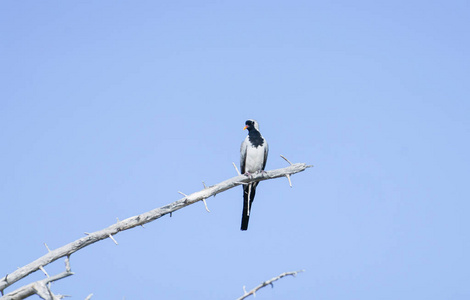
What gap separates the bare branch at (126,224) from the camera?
643 cm

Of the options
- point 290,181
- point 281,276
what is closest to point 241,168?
point 290,181

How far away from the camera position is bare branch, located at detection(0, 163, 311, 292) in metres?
6.43

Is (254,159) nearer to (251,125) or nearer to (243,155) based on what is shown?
(243,155)

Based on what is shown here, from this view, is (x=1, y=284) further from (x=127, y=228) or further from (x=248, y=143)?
(x=248, y=143)

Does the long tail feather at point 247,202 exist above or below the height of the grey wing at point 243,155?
below

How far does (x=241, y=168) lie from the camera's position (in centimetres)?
1042

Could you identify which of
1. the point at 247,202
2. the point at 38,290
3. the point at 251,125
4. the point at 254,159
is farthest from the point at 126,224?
the point at 251,125

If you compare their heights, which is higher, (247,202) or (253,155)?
(253,155)

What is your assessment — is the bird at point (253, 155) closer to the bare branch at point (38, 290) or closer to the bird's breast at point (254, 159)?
the bird's breast at point (254, 159)

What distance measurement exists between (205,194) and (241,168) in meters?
3.12

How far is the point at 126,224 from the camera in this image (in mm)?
6906

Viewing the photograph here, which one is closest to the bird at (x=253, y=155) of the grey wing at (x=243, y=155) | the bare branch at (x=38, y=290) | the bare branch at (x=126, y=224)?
the grey wing at (x=243, y=155)

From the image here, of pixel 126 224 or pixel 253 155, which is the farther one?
pixel 253 155

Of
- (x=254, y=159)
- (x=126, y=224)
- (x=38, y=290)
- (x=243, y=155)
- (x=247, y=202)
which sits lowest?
(x=38, y=290)
